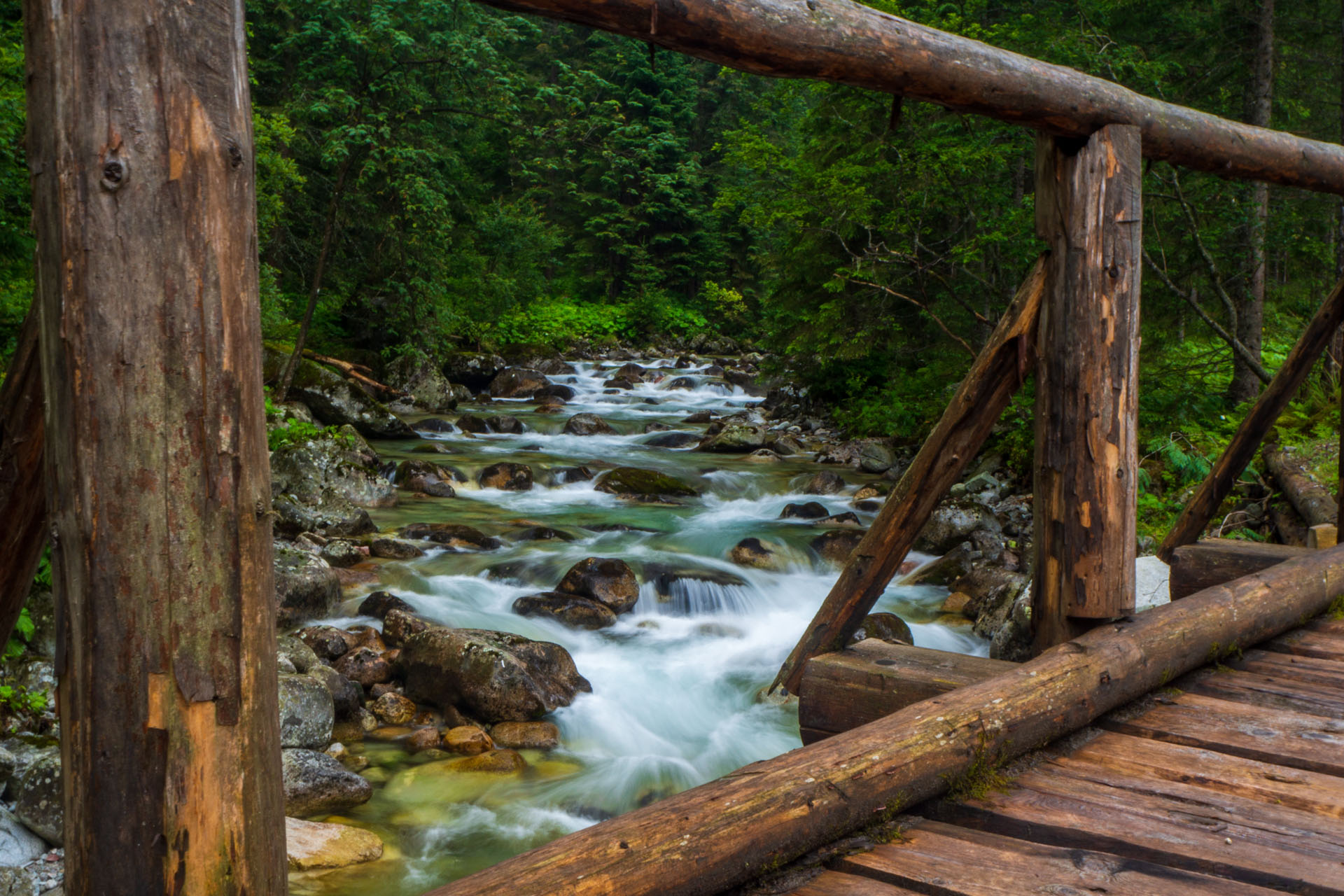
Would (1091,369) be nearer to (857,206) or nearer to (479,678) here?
(479,678)

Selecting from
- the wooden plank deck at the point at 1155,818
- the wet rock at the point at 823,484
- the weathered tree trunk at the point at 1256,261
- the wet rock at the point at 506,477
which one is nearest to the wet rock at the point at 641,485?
the wet rock at the point at 506,477

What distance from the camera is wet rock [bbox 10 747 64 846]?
173 inches

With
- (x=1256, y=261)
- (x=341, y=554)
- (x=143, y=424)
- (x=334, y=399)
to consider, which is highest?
(x=1256, y=261)

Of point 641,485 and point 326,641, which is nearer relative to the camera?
point 326,641

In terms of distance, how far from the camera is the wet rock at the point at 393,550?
371 inches

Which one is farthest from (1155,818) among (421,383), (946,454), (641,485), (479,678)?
(421,383)

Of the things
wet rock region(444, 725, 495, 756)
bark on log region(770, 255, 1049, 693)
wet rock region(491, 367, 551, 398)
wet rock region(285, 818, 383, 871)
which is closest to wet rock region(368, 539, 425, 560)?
wet rock region(444, 725, 495, 756)

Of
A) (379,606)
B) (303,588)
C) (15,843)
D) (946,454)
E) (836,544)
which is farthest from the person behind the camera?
(836,544)

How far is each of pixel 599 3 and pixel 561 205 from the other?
113 feet

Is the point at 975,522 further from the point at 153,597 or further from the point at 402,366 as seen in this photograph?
the point at 402,366

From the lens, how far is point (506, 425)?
680 inches

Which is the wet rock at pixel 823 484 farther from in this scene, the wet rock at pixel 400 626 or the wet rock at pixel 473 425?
the wet rock at pixel 400 626

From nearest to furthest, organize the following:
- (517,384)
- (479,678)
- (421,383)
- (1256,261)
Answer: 1. (479,678)
2. (1256,261)
3. (421,383)
4. (517,384)

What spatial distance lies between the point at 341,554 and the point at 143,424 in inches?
315
